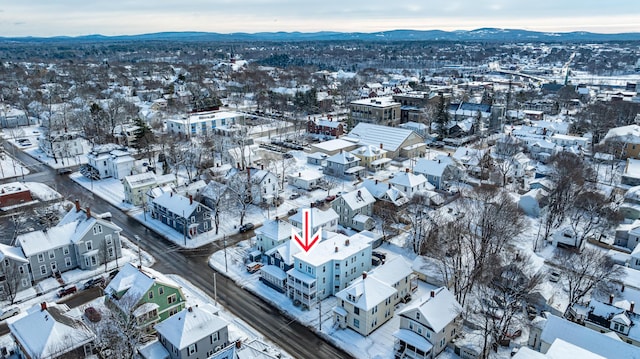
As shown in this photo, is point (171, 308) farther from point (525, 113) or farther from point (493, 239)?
point (525, 113)

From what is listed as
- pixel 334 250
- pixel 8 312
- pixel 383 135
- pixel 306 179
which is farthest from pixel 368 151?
pixel 8 312

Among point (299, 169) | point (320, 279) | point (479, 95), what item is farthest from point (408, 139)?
point (479, 95)

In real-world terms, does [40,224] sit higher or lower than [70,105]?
lower

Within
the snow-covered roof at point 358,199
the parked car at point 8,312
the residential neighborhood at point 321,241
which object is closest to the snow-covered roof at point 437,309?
the residential neighborhood at point 321,241

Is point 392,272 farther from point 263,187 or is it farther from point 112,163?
point 112,163

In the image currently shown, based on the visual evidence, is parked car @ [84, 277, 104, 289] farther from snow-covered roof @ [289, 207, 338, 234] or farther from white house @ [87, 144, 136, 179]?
white house @ [87, 144, 136, 179]
